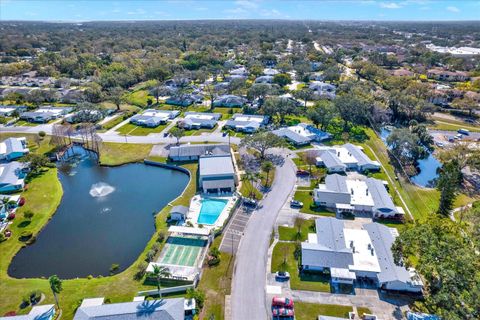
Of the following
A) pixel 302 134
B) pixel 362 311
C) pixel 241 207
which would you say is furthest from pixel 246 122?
pixel 362 311

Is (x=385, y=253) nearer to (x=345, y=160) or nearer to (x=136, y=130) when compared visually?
(x=345, y=160)

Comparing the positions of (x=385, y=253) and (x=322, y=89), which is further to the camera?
(x=322, y=89)

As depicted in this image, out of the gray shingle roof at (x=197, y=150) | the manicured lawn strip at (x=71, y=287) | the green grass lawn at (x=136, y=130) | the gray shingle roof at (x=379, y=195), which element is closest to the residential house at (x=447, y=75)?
the gray shingle roof at (x=379, y=195)

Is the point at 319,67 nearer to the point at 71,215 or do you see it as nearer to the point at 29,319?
the point at 71,215

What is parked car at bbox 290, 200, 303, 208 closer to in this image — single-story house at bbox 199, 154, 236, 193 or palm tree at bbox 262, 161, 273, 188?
palm tree at bbox 262, 161, 273, 188

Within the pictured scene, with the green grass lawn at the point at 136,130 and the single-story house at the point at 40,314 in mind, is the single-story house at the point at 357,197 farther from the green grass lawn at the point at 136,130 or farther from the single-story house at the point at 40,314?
the green grass lawn at the point at 136,130

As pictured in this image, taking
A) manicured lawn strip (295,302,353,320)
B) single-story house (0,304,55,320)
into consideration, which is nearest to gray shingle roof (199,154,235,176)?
manicured lawn strip (295,302,353,320)
